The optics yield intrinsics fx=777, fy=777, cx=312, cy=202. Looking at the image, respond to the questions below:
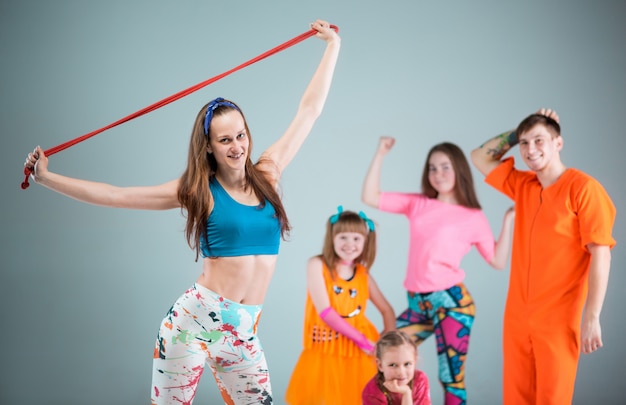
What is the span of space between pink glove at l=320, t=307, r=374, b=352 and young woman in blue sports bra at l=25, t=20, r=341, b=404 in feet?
3.81

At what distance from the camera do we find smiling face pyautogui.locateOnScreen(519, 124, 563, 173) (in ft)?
11.7

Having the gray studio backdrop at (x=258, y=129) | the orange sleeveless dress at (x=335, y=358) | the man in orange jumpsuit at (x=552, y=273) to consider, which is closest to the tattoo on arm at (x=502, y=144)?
the man in orange jumpsuit at (x=552, y=273)

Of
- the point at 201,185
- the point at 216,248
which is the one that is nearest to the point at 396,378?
the point at 216,248

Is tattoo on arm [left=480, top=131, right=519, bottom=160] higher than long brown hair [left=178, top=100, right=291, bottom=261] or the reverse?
higher

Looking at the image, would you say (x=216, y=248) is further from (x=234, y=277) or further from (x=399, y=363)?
(x=399, y=363)

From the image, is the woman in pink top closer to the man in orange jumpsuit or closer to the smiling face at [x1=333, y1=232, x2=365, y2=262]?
the smiling face at [x1=333, y1=232, x2=365, y2=262]

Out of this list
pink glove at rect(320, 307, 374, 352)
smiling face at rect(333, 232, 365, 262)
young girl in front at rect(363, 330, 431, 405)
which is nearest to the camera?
young girl in front at rect(363, 330, 431, 405)

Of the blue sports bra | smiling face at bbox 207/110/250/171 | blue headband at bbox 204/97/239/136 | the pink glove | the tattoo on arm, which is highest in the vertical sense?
the tattoo on arm

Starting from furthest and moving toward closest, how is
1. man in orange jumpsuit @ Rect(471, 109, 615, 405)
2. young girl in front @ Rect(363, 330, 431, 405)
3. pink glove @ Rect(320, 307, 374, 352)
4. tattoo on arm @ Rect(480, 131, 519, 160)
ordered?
→ pink glove @ Rect(320, 307, 374, 352) < tattoo on arm @ Rect(480, 131, 519, 160) < young girl in front @ Rect(363, 330, 431, 405) < man in orange jumpsuit @ Rect(471, 109, 615, 405)

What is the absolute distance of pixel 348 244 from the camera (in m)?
4.21

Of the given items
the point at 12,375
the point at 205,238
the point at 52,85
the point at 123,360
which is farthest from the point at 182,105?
the point at 205,238

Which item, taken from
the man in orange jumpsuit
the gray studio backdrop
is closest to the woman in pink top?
the man in orange jumpsuit

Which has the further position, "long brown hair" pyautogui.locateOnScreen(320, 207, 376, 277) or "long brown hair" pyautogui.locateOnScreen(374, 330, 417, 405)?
"long brown hair" pyautogui.locateOnScreen(320, 207, 376, 277)

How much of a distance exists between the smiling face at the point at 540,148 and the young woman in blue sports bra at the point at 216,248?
4.37 ft
